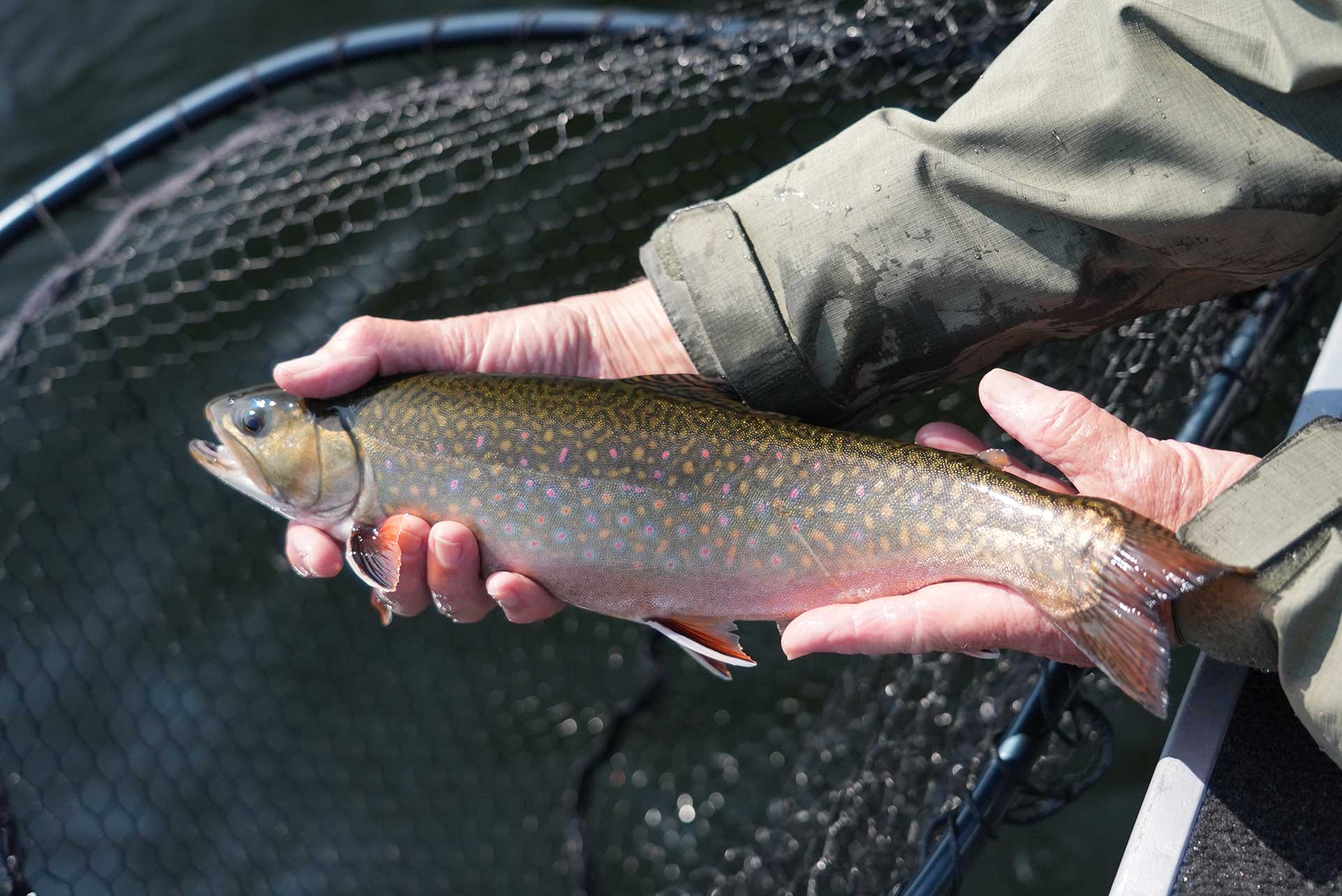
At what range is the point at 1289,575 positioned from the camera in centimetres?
228

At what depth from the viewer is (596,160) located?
5980 millimetres

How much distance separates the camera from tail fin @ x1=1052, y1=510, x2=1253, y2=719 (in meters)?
2.32

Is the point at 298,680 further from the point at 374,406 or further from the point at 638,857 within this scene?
the point at 374,406

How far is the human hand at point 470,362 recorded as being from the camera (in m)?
3.11

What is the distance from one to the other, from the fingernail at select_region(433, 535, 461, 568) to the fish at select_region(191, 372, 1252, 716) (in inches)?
3.5

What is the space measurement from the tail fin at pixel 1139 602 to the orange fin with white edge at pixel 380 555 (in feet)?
5.83

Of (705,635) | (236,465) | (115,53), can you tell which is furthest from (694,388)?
(115,53)

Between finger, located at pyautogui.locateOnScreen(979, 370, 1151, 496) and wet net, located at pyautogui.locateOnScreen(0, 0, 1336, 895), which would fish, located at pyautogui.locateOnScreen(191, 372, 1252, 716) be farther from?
wet net, located at pyautogui.locateOnScreen(0, 0, 1336, 895)

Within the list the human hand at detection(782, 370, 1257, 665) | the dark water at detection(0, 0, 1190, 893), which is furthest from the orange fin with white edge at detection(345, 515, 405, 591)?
the dark water at detection(0, 0, 1190, 893)

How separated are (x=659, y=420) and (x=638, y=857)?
2.36 meters

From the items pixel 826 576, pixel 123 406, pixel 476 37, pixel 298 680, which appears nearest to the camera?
pixel 826 576

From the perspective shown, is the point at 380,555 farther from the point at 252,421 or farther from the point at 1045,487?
the point at 1045,487

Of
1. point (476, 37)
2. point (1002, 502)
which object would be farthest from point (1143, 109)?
point (476, 37)

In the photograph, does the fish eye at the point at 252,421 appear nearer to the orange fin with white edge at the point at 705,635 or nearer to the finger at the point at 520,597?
the finger at the point at 520,597
